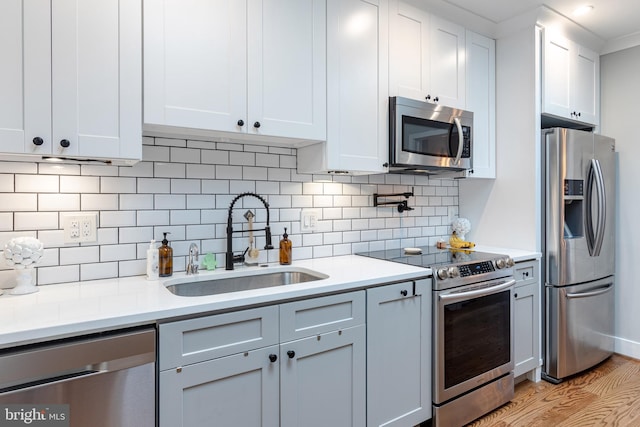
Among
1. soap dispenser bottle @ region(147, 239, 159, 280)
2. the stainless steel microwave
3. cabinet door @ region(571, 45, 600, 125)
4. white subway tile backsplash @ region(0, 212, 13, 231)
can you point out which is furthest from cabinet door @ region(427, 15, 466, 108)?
white subway tile backsplash @ region(0, 212, 13, 231)

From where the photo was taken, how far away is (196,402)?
53.1 inches

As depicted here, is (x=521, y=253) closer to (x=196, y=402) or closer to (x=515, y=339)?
(x=515, y=339)

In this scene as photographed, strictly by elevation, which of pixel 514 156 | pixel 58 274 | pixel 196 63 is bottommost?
pixel 58 274

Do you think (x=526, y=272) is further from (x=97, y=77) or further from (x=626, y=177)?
(x=97, y=77)

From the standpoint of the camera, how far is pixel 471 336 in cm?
217

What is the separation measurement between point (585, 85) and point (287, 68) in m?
2.63

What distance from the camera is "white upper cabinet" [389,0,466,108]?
2301 millimetres

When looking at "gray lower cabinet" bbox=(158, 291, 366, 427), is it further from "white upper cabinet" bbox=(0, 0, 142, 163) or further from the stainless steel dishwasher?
"white upper cabinet" bbox=(0, 0, 142, 163)

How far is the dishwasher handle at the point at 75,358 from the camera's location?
107cm

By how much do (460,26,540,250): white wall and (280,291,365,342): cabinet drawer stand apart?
1.62 m

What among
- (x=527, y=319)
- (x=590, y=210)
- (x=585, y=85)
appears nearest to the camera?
(x=527, y=319)

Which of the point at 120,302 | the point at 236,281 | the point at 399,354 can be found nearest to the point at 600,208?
the point at 399,354

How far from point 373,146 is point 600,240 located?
2000mm

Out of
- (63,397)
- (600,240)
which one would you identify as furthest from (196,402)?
(600,240)
